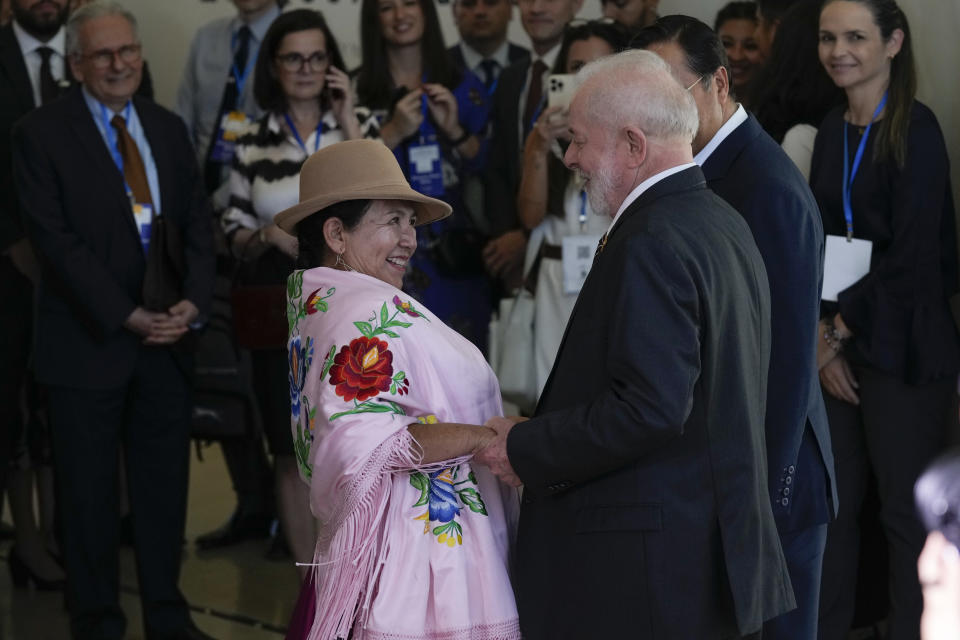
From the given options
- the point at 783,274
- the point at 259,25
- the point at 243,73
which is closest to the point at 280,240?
the point at 243,73

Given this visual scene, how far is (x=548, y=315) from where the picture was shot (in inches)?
183

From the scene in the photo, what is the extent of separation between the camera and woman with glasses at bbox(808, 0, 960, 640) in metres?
3.79

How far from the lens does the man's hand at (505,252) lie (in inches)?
191

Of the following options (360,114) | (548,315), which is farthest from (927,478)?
(360,114)

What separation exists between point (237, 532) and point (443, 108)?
2.05m

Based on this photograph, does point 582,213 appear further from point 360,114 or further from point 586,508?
point 586,508

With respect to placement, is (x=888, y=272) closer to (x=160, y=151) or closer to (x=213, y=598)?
(x=160, y=151)

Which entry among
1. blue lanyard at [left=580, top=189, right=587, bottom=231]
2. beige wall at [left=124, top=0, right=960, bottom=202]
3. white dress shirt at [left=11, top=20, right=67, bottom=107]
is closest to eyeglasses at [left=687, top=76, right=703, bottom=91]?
blue lanyard at [left=580, top=189, right=587, bottom=231]

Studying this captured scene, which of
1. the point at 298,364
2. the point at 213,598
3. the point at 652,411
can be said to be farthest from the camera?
the point at 213,598

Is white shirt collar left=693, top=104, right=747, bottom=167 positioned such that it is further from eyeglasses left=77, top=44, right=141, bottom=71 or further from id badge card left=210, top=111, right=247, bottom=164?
id badge card left=210, top=111, right=247, bottom=164

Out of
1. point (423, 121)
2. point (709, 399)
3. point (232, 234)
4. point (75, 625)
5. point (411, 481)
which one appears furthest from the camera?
point (423, 121)

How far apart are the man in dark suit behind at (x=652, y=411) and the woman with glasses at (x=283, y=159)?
2272 millimetres

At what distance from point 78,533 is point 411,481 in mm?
2140

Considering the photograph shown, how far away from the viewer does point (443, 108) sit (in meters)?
4.87
